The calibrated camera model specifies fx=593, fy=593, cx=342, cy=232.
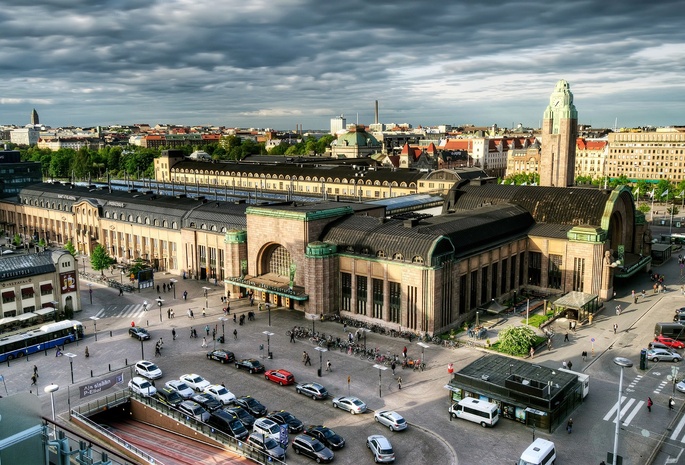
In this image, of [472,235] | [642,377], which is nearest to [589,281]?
[472,235]

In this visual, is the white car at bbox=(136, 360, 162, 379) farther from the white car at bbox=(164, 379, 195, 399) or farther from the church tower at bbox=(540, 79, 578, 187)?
the church tower at bbox=(540, 79, 578, 187)

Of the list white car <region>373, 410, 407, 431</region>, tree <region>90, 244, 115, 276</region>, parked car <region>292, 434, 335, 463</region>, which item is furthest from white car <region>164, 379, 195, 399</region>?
tree <region>90, 244, 115, 276</region>

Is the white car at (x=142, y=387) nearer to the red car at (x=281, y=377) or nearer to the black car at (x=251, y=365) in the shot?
the black car at (x=251, y=365)

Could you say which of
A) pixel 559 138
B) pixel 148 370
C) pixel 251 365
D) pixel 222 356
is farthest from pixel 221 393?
pixel 559 138

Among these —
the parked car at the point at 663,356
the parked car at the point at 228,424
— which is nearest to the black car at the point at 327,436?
the parked car at the point at 228,424

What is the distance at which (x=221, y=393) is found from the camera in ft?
164

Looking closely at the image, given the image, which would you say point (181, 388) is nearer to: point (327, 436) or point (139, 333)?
point (327, 436)

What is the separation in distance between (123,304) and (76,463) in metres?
65.0

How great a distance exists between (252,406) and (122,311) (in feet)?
119

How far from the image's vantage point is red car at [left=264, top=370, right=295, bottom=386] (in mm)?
53375

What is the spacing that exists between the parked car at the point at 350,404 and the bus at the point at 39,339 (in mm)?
33473

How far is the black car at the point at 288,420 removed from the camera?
44.6 m

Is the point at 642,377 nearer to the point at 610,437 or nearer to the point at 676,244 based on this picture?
the point at 610,437

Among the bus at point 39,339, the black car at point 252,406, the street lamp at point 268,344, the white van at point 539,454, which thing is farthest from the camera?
the bus at point 39,339
